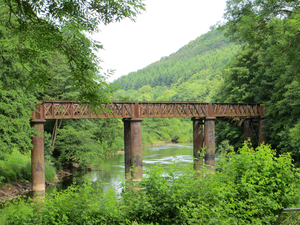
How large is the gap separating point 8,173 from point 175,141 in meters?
55.9

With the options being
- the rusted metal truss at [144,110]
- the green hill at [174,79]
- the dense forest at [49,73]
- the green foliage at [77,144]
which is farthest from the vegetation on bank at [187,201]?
the green hill at [174,79]

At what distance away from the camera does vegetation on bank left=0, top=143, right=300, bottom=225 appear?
279 inches

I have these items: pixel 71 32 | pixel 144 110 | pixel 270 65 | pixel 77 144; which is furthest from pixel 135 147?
pixel 71 32

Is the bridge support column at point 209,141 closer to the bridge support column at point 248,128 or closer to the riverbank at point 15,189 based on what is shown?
the bridge support column at point 248,128

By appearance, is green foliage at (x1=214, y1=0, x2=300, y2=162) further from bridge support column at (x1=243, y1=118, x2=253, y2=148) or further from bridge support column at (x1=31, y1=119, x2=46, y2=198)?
bridge support column at (x1=31, y1=119, x2=46, y2=198)

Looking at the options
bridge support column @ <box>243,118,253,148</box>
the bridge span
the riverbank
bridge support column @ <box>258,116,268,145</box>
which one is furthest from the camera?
bridge support column @ <box>243,118,253,148</box>

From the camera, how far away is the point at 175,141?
75.6 metres

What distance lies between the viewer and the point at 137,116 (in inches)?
896

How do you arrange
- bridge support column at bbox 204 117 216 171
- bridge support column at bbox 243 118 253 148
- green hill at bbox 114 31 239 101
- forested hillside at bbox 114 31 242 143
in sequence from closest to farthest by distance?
bridge support column at bbox 204 117 216 171 → bridge support column at bbox 243 118 253 148 → forested hillside at bbox 114 31 242 143 → green hill at bbox 114 31 239 101

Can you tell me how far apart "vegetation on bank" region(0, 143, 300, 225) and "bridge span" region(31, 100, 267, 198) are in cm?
1086

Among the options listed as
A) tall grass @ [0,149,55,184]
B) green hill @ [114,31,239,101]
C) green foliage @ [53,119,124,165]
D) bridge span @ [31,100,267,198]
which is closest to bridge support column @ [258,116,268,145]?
bridge span @ [31,100,267,198]

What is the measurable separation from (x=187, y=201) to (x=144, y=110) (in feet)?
53.4

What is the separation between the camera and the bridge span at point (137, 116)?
65.4ft

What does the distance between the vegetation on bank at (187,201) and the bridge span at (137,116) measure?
1086cm
